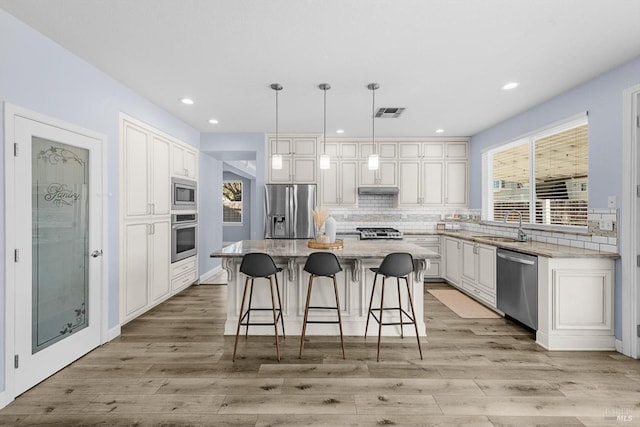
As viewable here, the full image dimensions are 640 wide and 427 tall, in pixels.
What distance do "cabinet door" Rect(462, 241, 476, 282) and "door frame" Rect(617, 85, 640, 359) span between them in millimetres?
1757


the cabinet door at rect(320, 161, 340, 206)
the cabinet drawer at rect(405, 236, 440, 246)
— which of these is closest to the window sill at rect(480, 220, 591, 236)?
the cabinet drawer at rect(405, 236, 440, 246)

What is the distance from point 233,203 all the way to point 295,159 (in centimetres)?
578

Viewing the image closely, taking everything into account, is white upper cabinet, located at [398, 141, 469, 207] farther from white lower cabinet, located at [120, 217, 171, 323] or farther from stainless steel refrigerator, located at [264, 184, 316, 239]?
white lower cabinet, located at [120, 217, 171, 323]

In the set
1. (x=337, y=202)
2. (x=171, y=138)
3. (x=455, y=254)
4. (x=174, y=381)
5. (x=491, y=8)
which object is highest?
(x=491, y=8)

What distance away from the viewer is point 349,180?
5801 mm

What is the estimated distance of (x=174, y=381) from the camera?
2.45m

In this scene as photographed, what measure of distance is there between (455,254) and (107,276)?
4804 mm

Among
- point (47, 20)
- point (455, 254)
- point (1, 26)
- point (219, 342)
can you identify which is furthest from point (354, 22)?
point (455, 254)

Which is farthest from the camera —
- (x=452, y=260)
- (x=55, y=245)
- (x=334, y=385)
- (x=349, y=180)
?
(x=349, y=180)

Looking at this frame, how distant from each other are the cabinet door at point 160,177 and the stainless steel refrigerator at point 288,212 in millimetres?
1554

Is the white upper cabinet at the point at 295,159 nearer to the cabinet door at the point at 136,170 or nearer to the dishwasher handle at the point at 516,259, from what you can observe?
the cabinet door at the point at 136,170

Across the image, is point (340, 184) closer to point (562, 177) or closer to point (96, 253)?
point (562, 177)

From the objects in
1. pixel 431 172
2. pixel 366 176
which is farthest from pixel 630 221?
pixel 366 176

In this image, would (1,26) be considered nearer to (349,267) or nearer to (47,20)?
(47,20)
